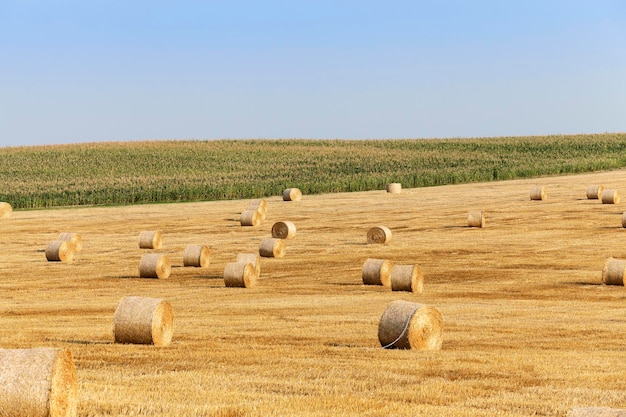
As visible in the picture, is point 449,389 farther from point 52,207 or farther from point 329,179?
point 329,179

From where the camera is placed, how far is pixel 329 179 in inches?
3135

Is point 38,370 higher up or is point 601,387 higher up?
point 38,370

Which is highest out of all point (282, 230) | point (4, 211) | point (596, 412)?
point (596, 412)

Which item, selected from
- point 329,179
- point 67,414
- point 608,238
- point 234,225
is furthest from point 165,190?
point 67,414

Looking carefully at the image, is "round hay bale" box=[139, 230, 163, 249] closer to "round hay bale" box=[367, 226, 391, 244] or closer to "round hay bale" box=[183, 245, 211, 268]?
"round hay bale" box=[183, 245, 211, 268]

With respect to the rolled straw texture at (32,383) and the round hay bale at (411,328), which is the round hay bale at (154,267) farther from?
the rolled straw texture at (32,383)

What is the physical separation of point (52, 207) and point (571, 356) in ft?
185

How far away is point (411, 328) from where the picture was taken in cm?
1688

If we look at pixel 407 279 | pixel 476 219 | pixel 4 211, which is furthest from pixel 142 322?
pixel 4 211

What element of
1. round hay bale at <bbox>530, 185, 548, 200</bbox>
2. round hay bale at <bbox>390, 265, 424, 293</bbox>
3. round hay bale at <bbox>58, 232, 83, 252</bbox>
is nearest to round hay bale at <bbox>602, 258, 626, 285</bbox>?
round hay bale at <bbox>390, 265, 424, 293</bbox>

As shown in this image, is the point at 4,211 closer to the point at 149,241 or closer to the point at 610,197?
the point at 149,241

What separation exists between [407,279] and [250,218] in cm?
2088

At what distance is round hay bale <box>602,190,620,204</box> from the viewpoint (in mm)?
48469

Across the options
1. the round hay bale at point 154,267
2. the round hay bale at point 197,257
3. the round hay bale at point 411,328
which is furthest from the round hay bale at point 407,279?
the round hay bale at point 411,328
